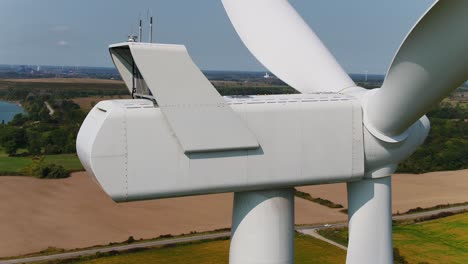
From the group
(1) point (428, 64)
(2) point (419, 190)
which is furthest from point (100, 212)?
(1) point (428, 64)

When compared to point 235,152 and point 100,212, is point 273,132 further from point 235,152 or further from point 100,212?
point 100,212

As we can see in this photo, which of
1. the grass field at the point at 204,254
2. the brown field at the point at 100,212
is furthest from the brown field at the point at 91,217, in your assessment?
the grass field at the point at 204,254

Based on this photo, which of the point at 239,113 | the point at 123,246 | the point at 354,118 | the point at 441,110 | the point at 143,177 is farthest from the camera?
the point at 441,110

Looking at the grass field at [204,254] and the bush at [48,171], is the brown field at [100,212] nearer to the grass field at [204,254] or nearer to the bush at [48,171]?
the bush at [48,171]

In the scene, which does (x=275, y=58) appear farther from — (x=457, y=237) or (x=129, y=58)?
(x=457, y=237)

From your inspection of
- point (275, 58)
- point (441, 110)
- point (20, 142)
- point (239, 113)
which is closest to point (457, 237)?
point (275, 58)

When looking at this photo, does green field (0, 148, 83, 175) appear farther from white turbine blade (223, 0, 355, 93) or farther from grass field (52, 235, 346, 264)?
white turbine blade (223, 0, 355, 93)
